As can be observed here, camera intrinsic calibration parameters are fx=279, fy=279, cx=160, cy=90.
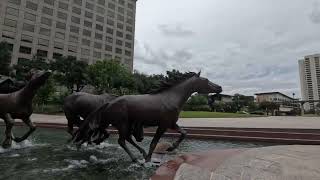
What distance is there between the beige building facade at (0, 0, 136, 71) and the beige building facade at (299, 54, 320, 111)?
288 feet

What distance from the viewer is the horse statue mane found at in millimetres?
7312

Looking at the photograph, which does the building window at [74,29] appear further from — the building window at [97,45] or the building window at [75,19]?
the building window at [97,45]

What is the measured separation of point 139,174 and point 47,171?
189 cm

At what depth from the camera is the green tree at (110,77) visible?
53.0 m

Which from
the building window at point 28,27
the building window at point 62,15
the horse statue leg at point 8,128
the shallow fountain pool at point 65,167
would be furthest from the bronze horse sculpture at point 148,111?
the building window at point 62,15

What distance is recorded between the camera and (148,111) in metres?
6.77

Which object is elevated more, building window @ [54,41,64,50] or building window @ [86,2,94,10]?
building window @ [86,2,94,10]

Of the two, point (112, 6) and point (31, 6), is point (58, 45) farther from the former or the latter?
point (112, 6)

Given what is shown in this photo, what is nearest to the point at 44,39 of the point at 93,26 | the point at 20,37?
the point at 20,37

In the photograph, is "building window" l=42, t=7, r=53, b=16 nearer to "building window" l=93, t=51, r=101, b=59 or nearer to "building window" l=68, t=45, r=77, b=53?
"building window" l=68, t=45, r=77, b=53

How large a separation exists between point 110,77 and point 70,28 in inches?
1772

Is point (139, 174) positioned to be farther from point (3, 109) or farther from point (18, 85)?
point (18, 85)

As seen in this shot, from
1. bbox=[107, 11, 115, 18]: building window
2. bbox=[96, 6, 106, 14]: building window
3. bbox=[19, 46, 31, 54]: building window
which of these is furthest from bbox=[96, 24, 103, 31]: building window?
bbox=[19, 46, 31, 54]: building window

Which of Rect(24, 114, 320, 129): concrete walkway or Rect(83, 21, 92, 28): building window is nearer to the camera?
Rect(24, 114, 320, 129): concrete walkway
